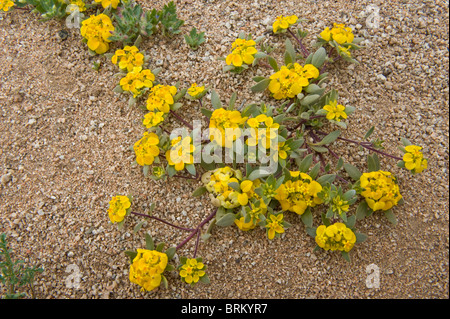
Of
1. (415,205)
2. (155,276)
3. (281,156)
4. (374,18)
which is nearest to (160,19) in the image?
(281,156)

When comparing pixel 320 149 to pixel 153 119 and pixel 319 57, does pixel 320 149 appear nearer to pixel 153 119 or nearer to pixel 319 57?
pixel 319 57

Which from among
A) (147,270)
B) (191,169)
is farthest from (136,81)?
(147,270)

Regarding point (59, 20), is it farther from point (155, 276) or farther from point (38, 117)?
point (155, 276)

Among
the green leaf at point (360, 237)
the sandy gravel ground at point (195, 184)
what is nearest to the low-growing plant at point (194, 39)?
the sandy gravel ground at point (195, 184)

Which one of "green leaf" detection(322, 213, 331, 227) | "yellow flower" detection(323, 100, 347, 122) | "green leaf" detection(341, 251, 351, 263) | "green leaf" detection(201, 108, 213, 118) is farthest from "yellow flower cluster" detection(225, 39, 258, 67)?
"green leaf" detection(341, 251, 351, 263)

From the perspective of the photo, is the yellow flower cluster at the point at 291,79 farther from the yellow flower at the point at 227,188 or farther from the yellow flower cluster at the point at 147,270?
the yellow flower cluster at the point at 147,270
